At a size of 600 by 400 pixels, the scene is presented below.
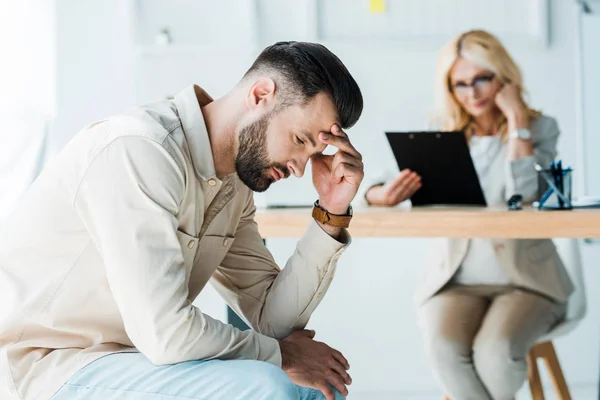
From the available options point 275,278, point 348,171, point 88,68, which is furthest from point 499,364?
point 88,68

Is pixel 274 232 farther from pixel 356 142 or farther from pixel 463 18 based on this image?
pixel 463 18

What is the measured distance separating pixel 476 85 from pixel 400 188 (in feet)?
2.45

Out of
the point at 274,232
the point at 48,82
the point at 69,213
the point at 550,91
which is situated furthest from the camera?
the point at 550,91

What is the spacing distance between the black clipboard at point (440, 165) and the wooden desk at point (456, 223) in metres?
0.18

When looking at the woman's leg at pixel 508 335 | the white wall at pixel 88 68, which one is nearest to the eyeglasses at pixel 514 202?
the woman's leg at pixel 508 335

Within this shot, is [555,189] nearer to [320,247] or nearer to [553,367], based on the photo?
[320,247]

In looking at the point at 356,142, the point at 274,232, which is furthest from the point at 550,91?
the point at 274,232

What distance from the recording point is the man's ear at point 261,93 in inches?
48.4

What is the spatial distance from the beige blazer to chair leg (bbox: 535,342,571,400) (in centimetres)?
15

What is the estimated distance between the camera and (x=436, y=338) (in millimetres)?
2270

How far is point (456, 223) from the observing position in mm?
1685

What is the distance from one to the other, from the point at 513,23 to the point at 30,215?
2.62 metres

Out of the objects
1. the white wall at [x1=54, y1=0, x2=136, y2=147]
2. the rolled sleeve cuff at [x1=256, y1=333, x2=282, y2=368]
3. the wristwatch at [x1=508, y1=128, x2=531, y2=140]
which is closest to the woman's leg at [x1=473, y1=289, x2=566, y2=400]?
the wristwatch at [x1=508, y1=128, x2=531, y2=140]

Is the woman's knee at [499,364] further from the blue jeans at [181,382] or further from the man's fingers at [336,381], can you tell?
the blue jeans at [181,382]
